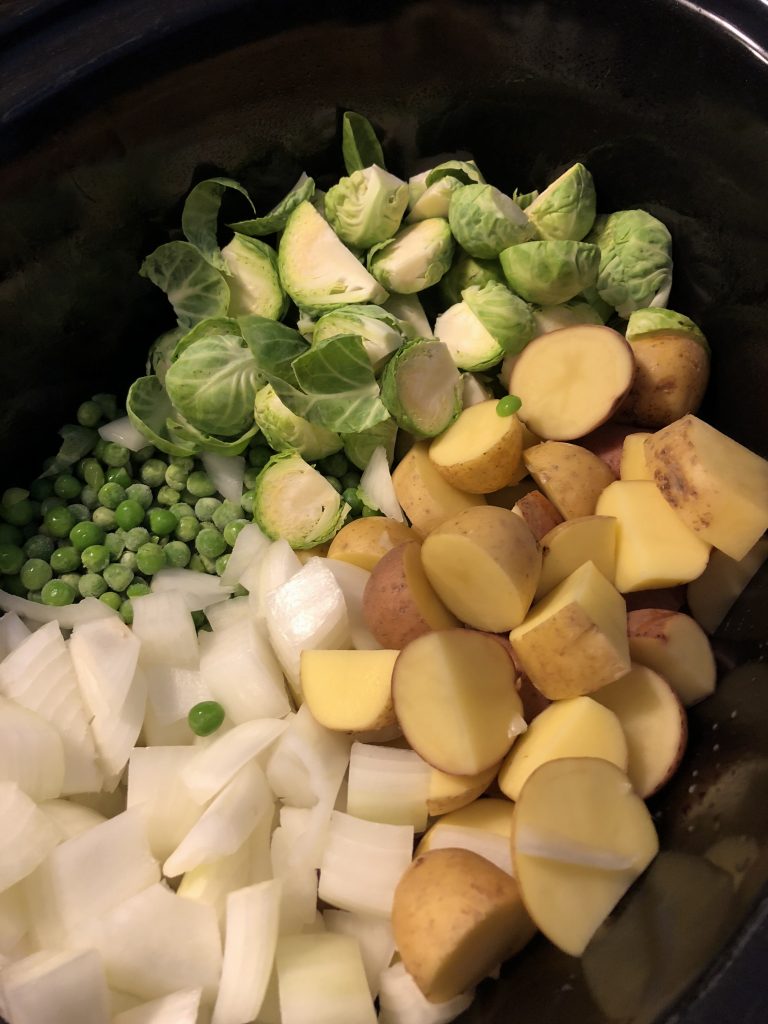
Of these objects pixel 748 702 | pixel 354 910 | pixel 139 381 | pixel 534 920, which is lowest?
pixel 354 910

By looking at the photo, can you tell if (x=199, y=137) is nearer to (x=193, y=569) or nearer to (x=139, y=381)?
(x=139, y=381)

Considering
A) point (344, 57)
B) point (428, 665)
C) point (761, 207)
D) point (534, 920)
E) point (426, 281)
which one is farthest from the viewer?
point (426, 281)

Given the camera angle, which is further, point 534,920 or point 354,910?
point 354,910

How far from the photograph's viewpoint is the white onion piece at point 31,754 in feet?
4.48

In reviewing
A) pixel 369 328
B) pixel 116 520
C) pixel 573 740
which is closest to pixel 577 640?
pixel 573 740

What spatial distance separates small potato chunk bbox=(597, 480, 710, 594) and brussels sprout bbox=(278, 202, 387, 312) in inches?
28.1

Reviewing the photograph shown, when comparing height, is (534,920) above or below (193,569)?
above

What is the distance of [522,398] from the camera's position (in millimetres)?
1672

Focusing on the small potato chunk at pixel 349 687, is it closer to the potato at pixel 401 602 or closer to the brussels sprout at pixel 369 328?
the potato at pixel 401 602

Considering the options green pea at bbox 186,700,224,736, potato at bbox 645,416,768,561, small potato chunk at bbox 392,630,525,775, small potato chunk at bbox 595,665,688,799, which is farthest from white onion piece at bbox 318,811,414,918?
potato at bbox 645,416,768,561

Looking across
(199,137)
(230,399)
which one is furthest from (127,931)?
(199,137)

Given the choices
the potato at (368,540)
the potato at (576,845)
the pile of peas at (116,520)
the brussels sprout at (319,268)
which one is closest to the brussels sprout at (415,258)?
the brussels sprout at (319,268)

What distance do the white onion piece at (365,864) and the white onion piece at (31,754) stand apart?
502 mm

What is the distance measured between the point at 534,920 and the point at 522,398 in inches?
38.4
